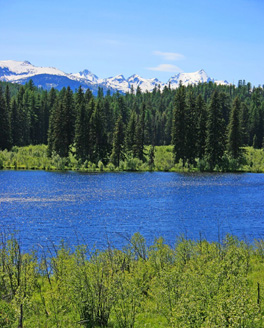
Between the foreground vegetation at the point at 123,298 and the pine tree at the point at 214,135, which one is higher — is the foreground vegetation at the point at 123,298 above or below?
below

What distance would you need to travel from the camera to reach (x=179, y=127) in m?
80.8

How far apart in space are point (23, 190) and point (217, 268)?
1551 inches

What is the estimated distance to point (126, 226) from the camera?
96.7 feet

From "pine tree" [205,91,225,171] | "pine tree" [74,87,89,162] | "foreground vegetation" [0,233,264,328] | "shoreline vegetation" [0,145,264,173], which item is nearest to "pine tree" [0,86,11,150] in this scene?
"shoreline vegetation" [0,145,264,173]

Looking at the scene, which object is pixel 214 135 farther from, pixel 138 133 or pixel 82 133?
pixel 82 133

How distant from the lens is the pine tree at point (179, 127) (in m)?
80.2

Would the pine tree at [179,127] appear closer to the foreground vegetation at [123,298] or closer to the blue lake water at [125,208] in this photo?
the blue lake water at [125,208]

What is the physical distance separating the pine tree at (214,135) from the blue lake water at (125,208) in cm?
1575

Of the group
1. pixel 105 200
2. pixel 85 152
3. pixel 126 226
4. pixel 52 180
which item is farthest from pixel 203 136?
pixel 126 226

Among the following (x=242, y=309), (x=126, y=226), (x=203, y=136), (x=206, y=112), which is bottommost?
(x=126, y=226)

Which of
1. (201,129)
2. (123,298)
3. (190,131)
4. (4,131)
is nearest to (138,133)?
(190,131)

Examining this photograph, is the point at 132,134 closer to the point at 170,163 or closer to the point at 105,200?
the point at 170,163

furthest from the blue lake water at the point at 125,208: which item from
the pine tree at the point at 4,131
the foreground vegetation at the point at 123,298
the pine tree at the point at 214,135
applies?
the pine tree at the point at 4,131

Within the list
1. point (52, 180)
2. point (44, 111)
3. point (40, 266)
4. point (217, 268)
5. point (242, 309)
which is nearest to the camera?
point (242, 309)
